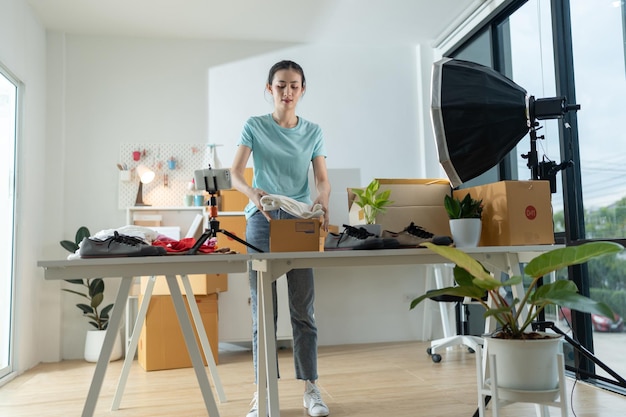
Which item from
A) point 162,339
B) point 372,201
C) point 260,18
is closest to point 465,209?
point 372,201

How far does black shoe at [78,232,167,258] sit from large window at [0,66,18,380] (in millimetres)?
2151

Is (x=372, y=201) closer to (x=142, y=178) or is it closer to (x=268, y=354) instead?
(x=268, y=354)

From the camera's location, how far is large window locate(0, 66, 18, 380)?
3.54 m

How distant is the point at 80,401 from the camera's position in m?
2.93

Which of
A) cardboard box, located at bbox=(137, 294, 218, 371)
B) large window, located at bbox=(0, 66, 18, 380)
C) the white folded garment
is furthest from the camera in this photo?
cardboard box, located at bbox=(137, 294, 218, 371)

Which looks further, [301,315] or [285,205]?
[301,315]

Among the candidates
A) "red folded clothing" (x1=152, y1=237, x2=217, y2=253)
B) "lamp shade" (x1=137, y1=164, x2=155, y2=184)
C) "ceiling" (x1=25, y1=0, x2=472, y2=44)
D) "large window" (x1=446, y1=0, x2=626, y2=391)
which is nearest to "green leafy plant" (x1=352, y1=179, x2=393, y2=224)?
"red folded clothing" (x1=152, y1=237, x2=217, y2=253)

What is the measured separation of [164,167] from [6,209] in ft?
4.08

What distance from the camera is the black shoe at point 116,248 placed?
1736 millimetres

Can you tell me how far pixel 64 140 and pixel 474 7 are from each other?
10.8 ft

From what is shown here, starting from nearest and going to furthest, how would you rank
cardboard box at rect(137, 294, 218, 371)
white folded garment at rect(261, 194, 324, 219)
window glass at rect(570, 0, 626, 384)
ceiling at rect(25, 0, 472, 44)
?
white folded garment at rect(261, 194, 324, 219) → window glass at rect(570, 0, 626, 384) → cardboard box at rect(137, 294, 218, 371) → ceiling at rect(25, 0, 472, 44)

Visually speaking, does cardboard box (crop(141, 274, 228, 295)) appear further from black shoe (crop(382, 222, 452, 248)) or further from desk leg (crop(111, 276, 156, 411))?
black shoe (crop(382, 222, 452, 248))

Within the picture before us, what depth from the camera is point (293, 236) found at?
190cm

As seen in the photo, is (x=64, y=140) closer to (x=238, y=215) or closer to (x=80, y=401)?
(x=238, y=215)
